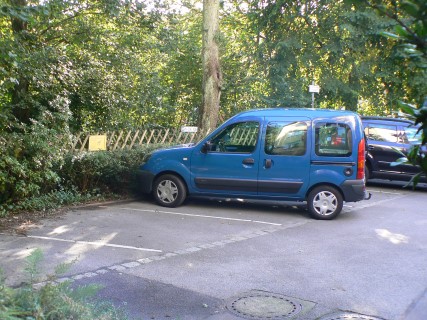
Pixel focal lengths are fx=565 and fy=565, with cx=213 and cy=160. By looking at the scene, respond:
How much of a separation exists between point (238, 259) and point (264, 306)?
5.90ft

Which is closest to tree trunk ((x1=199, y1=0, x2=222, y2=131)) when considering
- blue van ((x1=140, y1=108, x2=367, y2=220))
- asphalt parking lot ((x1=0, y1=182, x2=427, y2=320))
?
blue van ((x1=140, y1=108, x2=367, y2=220))

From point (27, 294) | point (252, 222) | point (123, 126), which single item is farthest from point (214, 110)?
point (27, 294)

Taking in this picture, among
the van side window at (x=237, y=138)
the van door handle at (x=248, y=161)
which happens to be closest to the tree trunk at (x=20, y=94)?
the van side window at (x=237, y=138)

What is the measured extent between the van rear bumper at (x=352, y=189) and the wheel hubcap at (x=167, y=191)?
339 centimetres

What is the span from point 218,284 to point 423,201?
894cm

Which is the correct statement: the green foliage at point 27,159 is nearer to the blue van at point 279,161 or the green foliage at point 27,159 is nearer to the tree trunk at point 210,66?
the blue van at point 279,161

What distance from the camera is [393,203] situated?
13.6 meters

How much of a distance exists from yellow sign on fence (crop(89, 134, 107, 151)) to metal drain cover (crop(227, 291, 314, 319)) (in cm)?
701

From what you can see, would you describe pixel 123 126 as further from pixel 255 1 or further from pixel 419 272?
pixel 255 1

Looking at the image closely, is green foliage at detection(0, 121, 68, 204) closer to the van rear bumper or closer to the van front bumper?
the van front bumper

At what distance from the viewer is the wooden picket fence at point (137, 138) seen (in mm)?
12547

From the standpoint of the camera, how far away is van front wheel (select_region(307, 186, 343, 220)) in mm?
10945

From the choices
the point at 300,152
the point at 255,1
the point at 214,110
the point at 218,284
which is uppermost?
the point at 255,1

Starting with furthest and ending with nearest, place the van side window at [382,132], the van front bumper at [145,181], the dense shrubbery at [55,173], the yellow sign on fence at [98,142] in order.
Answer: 1. the van side window at [382,132]
2. the yellow sign on fence at [98,142]
3. the van front bumper at [145,181]
4. the dense shrubbery at [55,173]
